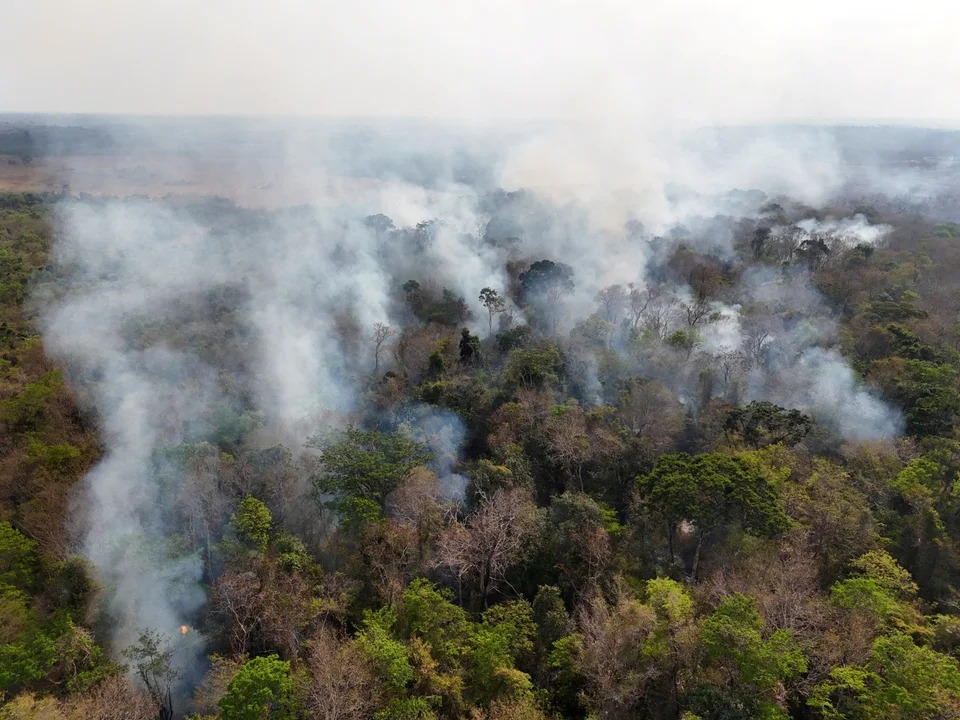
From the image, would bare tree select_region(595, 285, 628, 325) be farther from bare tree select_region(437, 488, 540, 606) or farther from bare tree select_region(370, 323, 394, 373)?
bare tree select_region(437, 488, 540, 606)

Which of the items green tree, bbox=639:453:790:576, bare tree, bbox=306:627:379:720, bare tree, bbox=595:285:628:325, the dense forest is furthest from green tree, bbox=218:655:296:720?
bare tree, bbox=595:285:628:325

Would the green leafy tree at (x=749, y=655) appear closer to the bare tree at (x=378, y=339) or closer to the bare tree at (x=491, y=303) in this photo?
the bare tree at (x=378, y=339)

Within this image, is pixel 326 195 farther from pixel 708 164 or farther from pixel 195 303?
pixel 708 164

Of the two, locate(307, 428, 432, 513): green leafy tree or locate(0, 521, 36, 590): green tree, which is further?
locate(307, 428, 432, 513): green leafy tree

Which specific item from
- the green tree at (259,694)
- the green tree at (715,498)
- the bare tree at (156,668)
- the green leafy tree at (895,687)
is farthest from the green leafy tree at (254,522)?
the green leafy tree at (895,687)

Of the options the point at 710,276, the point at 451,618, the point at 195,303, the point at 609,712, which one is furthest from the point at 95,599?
the point at 710,276
